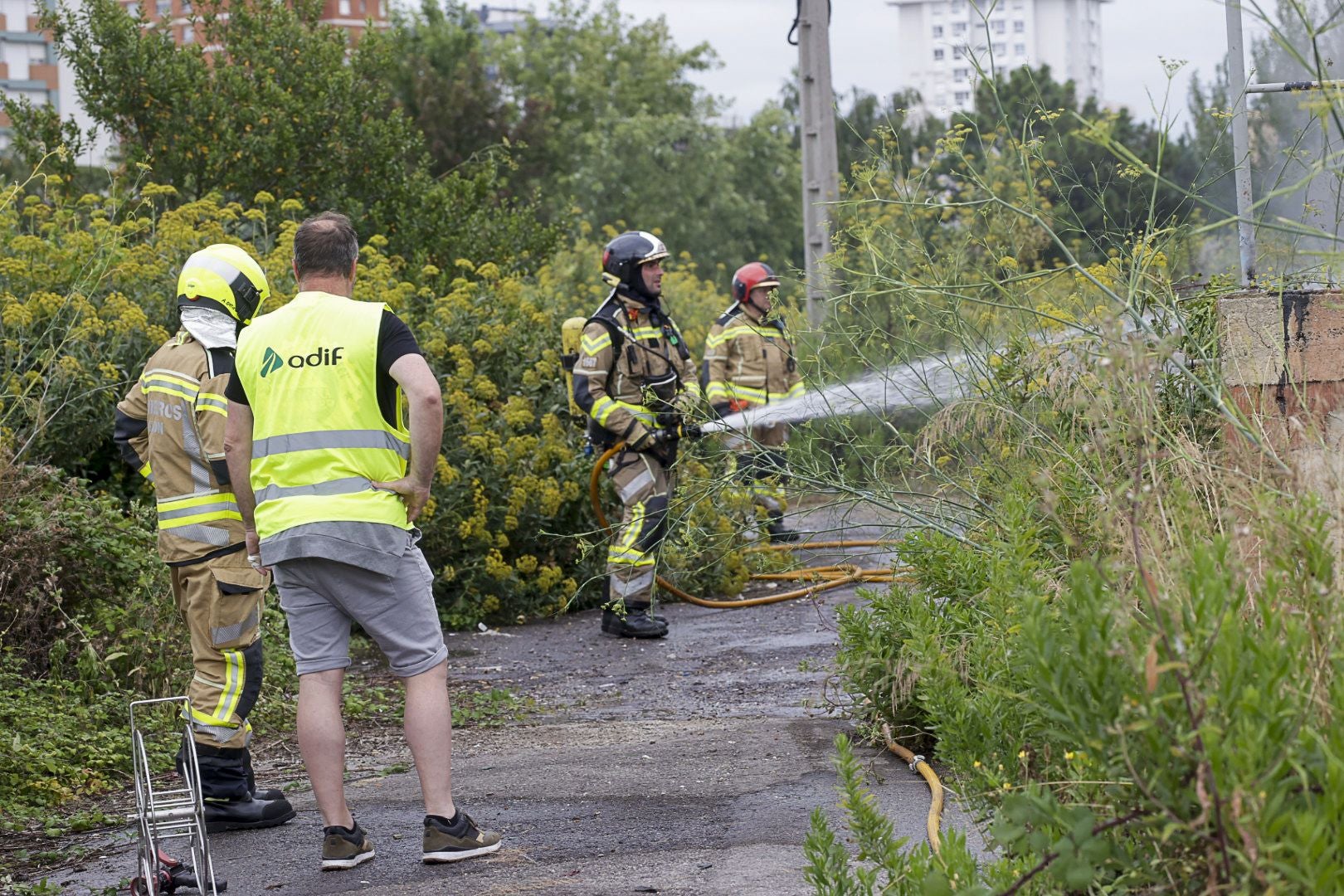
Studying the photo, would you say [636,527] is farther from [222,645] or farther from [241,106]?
[241,106]

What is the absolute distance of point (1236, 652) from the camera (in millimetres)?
2324

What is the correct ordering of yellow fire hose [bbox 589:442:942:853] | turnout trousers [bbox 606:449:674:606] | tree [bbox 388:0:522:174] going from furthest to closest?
tree [bbox 388:0:522:174] < turnout trousers [bbox 606:449:674:606] < yellow fire hose [bbox 589:442:942:853]

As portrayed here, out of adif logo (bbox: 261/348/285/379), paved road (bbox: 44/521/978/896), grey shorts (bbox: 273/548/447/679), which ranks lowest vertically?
paved road (bbox: 44/521/978/896)

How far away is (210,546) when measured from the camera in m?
5.26

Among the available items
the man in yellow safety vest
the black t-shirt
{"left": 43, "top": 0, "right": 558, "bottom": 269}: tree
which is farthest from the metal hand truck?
{"left": 43, "top": 0, "right": 558, "bottom": 269}: tree

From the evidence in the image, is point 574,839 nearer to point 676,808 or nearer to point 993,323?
point 676,808

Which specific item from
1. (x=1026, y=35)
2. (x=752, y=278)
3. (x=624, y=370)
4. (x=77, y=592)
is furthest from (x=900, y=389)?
(x=1026, y=35)

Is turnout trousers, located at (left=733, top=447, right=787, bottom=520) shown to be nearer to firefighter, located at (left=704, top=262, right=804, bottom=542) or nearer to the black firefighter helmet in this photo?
the black firefighter helmet

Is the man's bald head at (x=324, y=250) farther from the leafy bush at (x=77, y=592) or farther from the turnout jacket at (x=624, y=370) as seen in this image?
the turnout jacket at (x=624, y=370)

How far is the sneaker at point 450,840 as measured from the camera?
14.8 ft

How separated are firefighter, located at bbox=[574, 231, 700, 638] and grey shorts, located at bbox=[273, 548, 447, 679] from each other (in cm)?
389

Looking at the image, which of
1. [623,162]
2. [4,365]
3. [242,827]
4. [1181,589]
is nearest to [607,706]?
[242,827]

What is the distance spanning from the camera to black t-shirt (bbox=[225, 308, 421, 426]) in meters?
4.54

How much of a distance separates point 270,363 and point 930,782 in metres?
2.37
